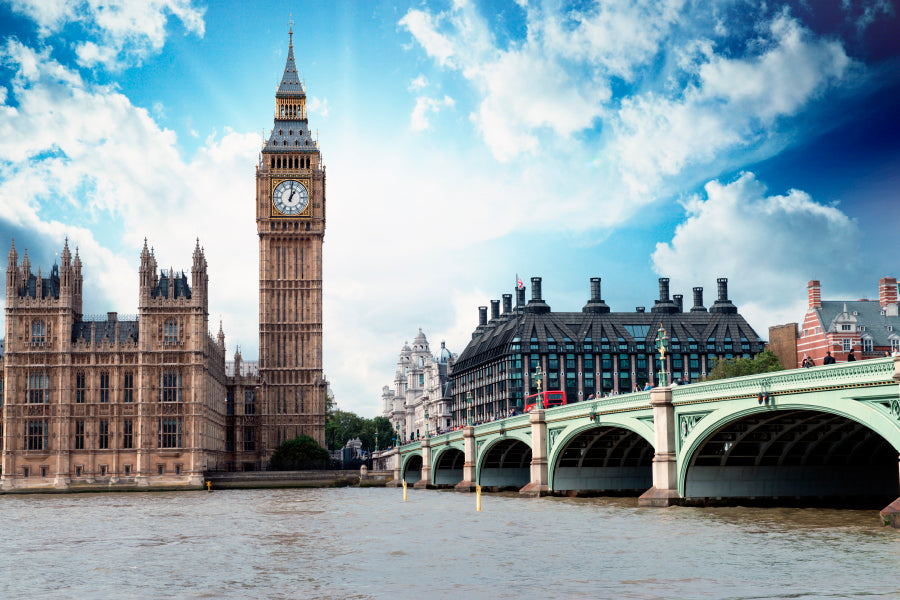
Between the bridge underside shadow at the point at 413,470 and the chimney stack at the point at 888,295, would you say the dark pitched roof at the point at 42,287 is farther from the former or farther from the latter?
the chimney stack at the point at 888,295

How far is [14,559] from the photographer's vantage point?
3825cm

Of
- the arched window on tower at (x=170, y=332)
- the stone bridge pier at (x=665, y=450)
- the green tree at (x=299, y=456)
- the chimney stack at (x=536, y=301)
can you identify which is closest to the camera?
the stone bridge pier at (x=665, y=450)

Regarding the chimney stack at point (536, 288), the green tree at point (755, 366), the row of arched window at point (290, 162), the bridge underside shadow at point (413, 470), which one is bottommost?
the bridge underside shadow at point (413, 470)

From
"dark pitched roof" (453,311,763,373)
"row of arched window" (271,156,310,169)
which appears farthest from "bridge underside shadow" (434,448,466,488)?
"row of arched window" (271,156,310,169)

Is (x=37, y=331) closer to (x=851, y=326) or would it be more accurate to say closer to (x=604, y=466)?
(x=604, y=466)

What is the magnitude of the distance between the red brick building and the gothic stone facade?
68.1m

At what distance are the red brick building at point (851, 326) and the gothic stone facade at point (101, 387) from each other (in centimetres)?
6808

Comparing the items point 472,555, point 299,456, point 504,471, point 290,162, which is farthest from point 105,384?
point 472,555

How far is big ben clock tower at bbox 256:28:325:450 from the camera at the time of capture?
14325cm

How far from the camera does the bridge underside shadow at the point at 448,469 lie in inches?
4412

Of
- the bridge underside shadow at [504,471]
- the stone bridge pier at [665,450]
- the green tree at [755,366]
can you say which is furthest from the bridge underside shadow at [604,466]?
the green tree at [755,366]

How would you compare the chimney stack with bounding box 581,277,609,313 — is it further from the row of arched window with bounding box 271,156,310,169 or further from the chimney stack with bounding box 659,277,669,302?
the row of arched window with bounding box 271,156,310,169

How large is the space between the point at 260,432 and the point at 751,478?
320 feet

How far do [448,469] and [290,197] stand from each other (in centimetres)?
5167
